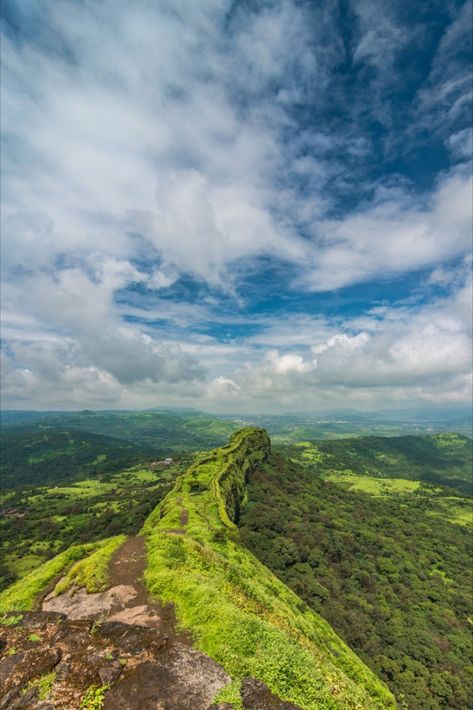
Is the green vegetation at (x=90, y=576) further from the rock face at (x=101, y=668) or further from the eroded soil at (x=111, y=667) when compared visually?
the rock face at (x=101, y=668)

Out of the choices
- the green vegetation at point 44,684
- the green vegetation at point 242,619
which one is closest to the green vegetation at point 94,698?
the green vegetation at point 44,684

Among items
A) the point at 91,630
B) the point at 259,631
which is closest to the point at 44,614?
the point at 91,630

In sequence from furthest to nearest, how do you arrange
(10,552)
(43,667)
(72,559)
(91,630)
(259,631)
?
(10,552) < (72,559) < (259,631) < (91,630) < (43,667)

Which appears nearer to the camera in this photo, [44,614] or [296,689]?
[296,689]

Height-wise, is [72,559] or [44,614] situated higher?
[44,614]

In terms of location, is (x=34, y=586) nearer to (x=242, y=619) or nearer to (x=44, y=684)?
(x=44, y=684)

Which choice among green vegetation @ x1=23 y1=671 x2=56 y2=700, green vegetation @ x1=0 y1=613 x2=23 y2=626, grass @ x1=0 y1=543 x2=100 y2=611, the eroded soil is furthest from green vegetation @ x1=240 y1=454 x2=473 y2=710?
green vegetation @ x1=23 y1=671 x2=56 y2=700

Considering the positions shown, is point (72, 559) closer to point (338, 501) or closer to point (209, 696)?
point (209, 696)
